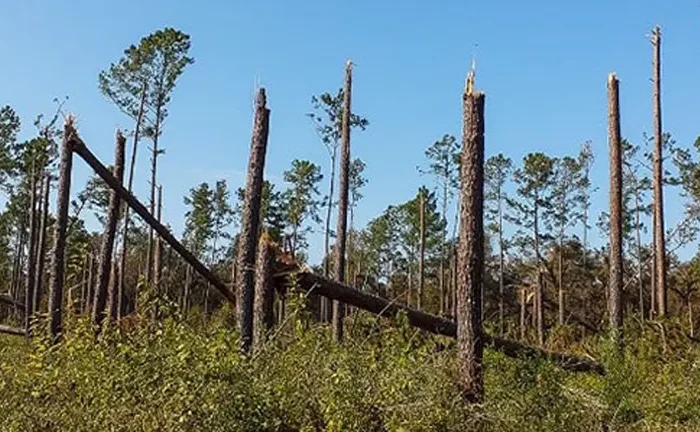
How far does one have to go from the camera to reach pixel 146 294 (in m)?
8.34

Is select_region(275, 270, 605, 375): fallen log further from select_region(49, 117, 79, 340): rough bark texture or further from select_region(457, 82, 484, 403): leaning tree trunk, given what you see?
select_region(49, 117, 79, 340): rough bark texture

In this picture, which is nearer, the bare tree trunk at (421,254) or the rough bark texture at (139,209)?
the rough bark texture at (139,209)

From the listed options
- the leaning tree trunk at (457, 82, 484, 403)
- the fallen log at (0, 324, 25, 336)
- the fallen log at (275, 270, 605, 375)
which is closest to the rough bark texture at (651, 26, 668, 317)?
the fallen log at (275, 270, 605, 375)

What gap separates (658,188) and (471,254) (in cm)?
1066

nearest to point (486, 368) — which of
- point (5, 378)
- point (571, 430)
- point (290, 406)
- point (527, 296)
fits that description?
point (571, 430)

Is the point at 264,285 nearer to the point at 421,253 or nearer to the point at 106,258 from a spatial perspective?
the point at 106,258

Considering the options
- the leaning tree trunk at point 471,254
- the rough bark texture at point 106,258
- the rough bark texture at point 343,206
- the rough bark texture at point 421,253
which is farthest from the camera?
the rough bark texture at point 421,253

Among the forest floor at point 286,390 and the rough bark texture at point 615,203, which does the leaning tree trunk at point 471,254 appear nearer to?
the forest floor at point 286,390

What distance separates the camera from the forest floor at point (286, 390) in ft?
21.9

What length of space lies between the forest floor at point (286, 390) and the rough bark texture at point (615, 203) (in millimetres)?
5467

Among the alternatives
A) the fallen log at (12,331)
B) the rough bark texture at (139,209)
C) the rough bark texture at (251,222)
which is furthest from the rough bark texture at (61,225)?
the fallen log at (12,331)

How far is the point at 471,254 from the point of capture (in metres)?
7.88

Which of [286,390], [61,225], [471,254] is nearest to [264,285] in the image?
[286,390]

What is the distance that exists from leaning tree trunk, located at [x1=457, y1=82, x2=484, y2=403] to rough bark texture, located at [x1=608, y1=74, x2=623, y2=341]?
678 cm
